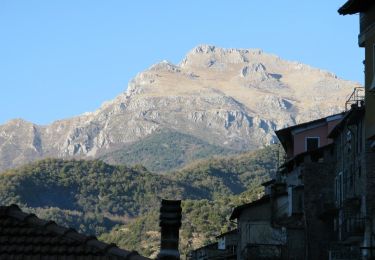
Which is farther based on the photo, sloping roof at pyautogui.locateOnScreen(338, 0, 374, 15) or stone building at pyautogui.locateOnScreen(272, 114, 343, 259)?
stone building at pyautogui.locateOnScreen(272, 114, 343, 259)

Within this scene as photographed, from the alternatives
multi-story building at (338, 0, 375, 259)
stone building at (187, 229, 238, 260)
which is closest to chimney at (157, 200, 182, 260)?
multi-story building at (338, 0, 375, 259)

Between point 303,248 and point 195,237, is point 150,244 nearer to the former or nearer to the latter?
point 195,237

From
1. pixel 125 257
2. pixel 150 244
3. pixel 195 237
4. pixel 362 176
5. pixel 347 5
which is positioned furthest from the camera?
pixel 150 244

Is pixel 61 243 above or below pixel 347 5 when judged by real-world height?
below

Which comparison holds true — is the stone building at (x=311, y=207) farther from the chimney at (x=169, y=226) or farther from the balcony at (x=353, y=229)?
the chimney at (x=169, y=226)

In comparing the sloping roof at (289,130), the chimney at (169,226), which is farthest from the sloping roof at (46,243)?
the sloping roof at (289,130)

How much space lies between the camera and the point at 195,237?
556 feet

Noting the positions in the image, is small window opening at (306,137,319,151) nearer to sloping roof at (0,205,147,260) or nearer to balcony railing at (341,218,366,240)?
balcony railing at (341,218,366,240)

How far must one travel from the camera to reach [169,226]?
1981cm

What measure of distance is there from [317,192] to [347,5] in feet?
83.2

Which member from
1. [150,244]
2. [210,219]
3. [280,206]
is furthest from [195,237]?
[280,206]

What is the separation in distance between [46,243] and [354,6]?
23.6m

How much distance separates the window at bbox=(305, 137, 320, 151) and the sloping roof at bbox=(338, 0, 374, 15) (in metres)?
32.1

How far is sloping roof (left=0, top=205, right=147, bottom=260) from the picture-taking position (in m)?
20.7
